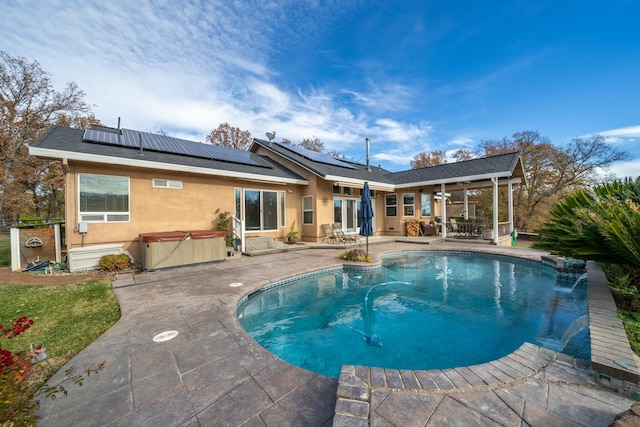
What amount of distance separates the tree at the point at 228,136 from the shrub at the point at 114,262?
20.5 metres

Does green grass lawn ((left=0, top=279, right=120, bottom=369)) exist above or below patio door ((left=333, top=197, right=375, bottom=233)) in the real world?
below

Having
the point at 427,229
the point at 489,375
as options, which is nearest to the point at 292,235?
the point at 427,229

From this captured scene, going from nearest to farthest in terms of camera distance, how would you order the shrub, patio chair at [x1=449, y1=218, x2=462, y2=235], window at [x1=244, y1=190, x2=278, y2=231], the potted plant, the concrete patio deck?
the concrete patio deck < the shrub < window at [x1=244, y1=190, x2=278, y2=231] < the potted plant < patio chair at [x1=449, y1=218, x2=462, y2=235]

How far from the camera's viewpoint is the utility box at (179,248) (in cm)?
724

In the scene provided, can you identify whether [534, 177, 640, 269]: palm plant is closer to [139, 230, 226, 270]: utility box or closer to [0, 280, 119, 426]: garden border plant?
[0, 280, 119, 426]: garden border plant

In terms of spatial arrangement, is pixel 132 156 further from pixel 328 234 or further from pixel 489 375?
pixel 489 375

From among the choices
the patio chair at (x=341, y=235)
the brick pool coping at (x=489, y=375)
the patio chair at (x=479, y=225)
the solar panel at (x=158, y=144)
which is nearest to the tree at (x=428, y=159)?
the patio chair at (x=479, y=225)

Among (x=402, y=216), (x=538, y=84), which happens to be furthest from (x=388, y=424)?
(x=538, y=84)

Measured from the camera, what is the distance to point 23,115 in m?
17.6

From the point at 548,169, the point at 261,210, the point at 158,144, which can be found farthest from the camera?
the point at 548,169

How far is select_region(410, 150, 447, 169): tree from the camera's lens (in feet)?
103

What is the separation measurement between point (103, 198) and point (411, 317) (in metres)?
9.75

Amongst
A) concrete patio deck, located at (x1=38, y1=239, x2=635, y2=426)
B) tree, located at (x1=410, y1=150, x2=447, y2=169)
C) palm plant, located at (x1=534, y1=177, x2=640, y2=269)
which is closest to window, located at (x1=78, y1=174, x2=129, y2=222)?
concrete patio deck, located at (x1=38, y1=239, x2=635, y2=426)

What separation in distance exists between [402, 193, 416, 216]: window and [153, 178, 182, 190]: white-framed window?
42.3 ft
